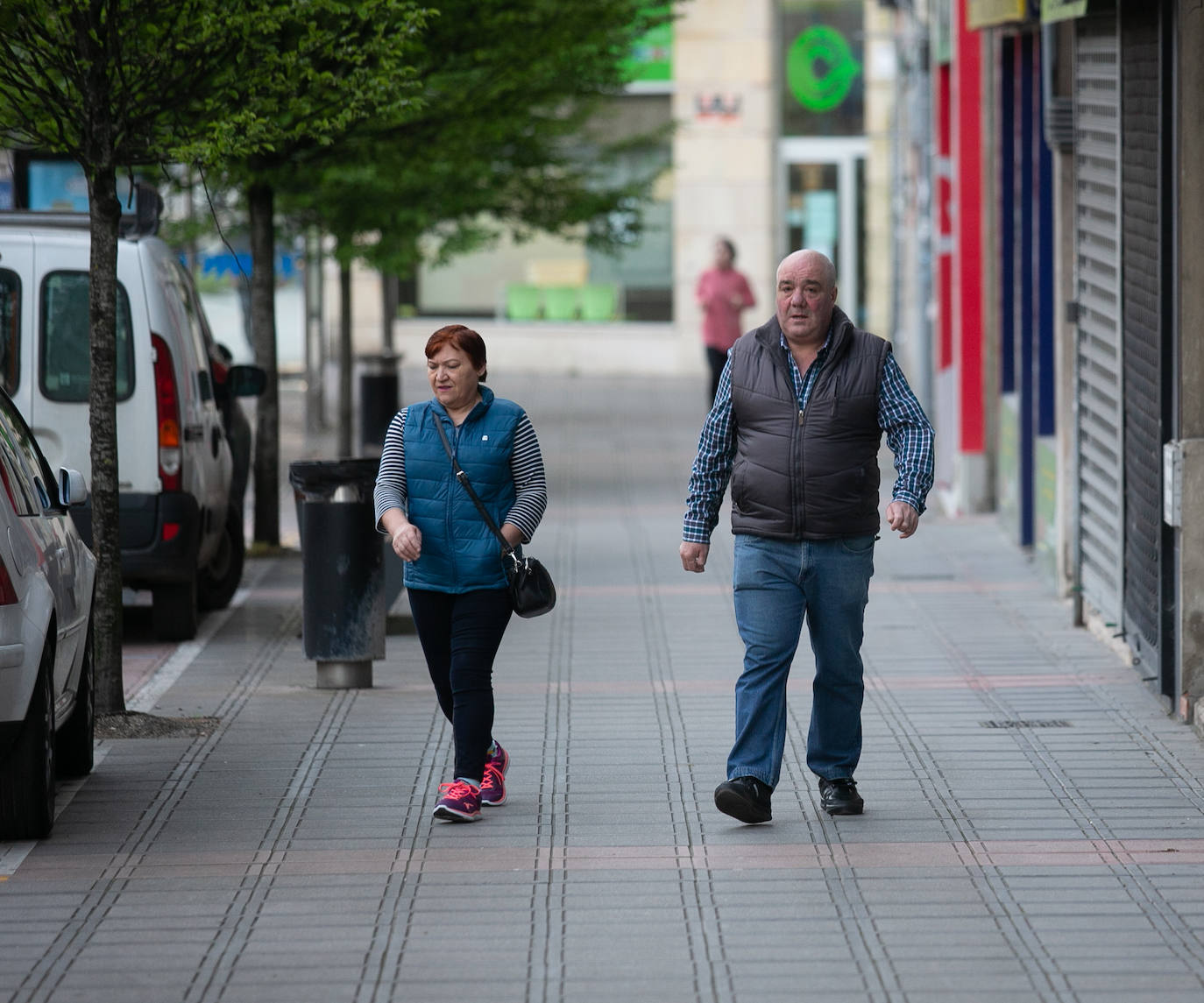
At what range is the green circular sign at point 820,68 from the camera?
101ft

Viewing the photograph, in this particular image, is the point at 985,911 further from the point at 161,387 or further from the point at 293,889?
the point at 161,387

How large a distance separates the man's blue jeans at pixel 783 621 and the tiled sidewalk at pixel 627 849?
0.31 metres

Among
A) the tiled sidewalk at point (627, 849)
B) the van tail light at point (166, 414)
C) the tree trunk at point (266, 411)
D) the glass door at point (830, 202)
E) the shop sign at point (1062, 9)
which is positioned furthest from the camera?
the glass door at point (830, 202)

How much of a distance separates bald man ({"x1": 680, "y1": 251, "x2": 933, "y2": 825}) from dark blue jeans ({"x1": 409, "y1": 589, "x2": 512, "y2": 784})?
2.14 feet

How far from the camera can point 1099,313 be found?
10242 mm

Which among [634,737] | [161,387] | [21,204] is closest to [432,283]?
[21,204]

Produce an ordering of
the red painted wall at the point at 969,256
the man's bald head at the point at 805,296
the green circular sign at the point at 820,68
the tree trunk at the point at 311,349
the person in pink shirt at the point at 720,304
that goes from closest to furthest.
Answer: the man's bald head at the point at 805,296, the red painted wall at the point at 969,256, the person in pink shirt at the point at 720,304, the tree trunk at the point at 311,349, the green circular sign at the point at 820,68

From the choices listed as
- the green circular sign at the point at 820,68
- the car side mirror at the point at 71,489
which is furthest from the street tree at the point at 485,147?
the green circular sign at the point at 820,68

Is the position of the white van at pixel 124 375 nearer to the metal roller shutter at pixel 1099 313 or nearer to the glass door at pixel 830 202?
the metal roller shutter at pixel 1099 313

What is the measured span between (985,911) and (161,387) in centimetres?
569

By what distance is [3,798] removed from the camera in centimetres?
648

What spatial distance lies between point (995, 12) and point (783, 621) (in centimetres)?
640

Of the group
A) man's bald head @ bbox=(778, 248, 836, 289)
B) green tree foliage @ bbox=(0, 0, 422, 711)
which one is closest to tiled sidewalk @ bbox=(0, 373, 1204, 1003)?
green tree foliage @ bbox=(0, 0, 422, 711)

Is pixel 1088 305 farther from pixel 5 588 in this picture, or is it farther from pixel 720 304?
pixel 720 304
